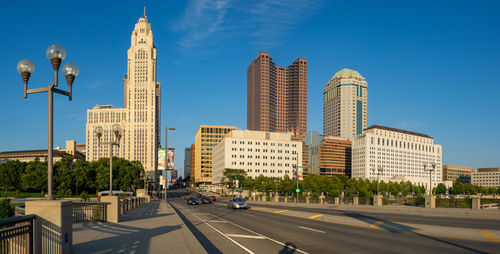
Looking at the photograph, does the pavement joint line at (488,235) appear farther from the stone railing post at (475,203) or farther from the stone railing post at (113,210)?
the stone railing post at (475,203)

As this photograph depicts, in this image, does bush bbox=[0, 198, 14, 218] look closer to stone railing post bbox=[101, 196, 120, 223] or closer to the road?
stone railing post bbox=[101, 196, 120, 223]

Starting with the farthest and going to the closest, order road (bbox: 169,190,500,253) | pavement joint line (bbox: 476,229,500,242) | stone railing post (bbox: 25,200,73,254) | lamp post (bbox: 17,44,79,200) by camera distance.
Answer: pavement joint line (bbox: 476,229,500,242) < road (bbox: 169,190,500,253) < lamp post (bbox: 17,44,79,200) < stone railing post (bbox: 25,200,73,254)

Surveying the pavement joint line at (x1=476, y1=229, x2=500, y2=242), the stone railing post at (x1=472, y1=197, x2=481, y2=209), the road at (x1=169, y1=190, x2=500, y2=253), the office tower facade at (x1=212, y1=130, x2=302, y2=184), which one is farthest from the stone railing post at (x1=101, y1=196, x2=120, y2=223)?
the office tower facade at (x1=212, y1=130, x2=302, y2=184)

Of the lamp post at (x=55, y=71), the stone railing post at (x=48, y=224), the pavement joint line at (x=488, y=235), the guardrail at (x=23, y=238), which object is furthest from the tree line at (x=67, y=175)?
the pavement joint line at (x=488, y=235)

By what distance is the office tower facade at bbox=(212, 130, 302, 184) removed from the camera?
181500 mm

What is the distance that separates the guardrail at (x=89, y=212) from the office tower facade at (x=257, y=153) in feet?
514

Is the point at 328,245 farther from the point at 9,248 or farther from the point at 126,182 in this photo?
the point at 126,182

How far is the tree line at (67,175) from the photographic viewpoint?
97062mm

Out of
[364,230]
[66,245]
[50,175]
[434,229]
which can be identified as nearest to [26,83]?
[50,175]

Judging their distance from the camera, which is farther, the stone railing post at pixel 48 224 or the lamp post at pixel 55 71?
the lamp post at pixel 55 71

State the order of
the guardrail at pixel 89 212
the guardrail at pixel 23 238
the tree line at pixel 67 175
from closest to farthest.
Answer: the guardrail at pixel 23 238 < the guardrail at pixel 89 212 < the tree line at pixel 67 175

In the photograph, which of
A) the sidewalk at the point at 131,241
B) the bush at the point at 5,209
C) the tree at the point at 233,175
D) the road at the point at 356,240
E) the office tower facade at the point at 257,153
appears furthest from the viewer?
the office tower facade at the point at 257,153

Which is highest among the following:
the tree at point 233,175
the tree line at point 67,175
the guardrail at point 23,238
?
the guardrail at point 23,238

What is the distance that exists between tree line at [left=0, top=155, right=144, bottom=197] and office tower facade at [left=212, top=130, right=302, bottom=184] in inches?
2729
